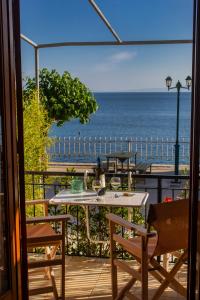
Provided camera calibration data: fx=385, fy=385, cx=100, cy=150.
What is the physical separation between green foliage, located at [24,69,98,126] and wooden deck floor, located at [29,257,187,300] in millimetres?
8195

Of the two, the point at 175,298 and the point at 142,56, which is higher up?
the point at 142,56

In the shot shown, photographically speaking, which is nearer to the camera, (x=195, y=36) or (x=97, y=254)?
(x=195, y=36)

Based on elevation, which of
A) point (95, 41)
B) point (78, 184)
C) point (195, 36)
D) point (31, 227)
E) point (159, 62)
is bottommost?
point (31, 227)

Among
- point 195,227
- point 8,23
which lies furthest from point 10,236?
point 8,23

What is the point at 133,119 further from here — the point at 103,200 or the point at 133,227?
the point at 133,227

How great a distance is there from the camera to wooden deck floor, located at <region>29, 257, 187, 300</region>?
3.09 meters

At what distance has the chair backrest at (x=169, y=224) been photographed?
2.49m

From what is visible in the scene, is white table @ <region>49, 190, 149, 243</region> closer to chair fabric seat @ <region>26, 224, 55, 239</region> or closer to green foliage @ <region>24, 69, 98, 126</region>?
chair fabric seat @ <region>26, 224, 55, 239</region>

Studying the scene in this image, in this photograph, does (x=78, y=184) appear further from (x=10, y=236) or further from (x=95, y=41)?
(x=95, y=41)

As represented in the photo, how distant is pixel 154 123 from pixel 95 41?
35.4 m

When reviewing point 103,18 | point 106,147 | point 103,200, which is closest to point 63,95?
point 106,147

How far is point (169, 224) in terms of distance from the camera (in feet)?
8.41

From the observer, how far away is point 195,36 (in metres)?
1.56

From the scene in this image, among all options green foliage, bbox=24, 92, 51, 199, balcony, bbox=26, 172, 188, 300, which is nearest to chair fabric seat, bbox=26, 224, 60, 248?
balcony, bbox=26, 172, 188, 300
